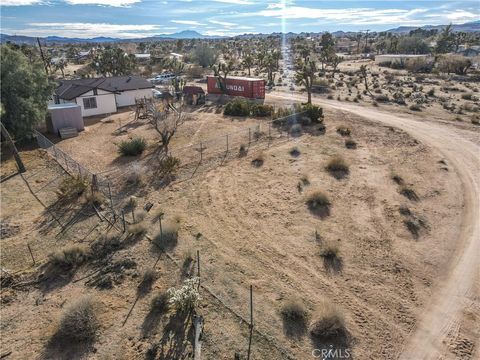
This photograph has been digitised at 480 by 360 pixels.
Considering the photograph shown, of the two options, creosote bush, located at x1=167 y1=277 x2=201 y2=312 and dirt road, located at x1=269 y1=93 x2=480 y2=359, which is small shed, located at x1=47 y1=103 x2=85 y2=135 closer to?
creosote bush, located at x1=167 y1=277 x2=201 y2=312

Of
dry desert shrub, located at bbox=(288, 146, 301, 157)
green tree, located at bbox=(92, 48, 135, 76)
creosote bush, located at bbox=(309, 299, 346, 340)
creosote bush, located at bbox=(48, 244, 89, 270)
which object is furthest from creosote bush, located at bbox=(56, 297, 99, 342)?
green tree, located at bbox=(92, 48, 135, 76)

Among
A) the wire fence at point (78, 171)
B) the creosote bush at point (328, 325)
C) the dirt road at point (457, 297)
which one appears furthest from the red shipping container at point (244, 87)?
the creosote bush at point (328, 325)

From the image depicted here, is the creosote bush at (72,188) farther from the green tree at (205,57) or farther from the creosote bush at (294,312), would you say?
the green tree at (205,57)

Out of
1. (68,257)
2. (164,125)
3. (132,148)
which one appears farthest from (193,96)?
(68,257)

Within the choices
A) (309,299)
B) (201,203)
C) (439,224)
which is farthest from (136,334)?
(439,224)

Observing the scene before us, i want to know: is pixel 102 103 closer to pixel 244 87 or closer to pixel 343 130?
pixel 244 87

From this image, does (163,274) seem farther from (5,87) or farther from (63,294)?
(5,87)
